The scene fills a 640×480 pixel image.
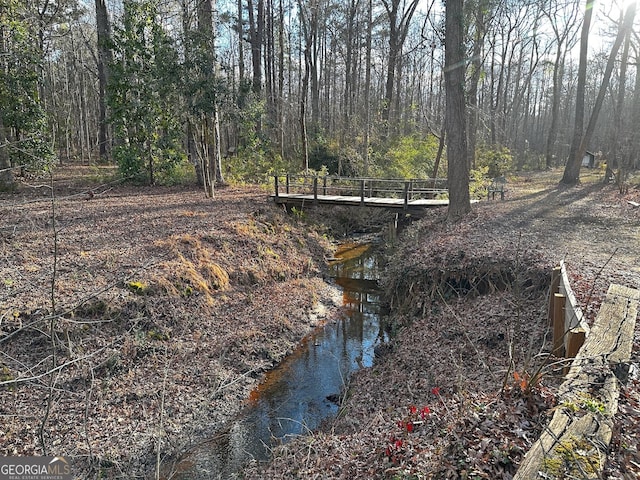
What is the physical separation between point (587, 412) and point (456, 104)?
32.2 feet

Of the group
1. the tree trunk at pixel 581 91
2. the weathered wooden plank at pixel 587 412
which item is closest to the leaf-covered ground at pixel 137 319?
the weathered wooden plank at pixel 587 412

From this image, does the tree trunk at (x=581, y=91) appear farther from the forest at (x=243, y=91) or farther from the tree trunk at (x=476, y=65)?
the tree trunk at (x=476, y=65)

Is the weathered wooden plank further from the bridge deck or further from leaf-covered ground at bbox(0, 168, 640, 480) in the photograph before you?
the bridge deck

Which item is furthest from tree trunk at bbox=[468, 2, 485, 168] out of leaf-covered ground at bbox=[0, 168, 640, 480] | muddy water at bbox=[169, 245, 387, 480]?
muddy water at bbox=[169, 245, 387, 480]

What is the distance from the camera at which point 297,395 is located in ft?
23.5

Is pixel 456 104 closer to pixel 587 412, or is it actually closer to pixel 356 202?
pixel 356 202

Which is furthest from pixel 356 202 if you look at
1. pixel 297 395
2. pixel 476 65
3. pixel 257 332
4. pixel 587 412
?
pixel 587 412

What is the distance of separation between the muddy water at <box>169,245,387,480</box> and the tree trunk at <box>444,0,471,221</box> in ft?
13.9

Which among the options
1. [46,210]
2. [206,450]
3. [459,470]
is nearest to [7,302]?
[206,450]

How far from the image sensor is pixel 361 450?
13.9 feet

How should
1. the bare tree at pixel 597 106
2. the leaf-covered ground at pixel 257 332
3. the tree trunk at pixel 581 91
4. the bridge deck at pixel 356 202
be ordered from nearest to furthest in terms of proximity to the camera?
1. the leaf-covered ground at pixel 257 332
2. the bridge deck at pixel 356 202
3. the bare tree at pixel 597 106
4. the tree trunk at pixel 581 91

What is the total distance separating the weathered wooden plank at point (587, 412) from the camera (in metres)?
2.51

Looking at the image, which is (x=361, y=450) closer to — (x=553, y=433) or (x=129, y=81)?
(x=553, y=433)

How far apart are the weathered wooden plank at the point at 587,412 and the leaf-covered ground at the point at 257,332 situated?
0.51 ft
